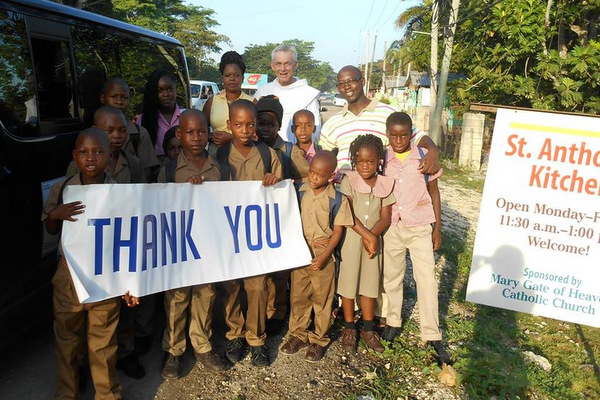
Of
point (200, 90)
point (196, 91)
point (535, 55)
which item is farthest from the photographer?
point (196, 91)

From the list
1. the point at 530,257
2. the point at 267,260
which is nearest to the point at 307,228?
the point at 267,260

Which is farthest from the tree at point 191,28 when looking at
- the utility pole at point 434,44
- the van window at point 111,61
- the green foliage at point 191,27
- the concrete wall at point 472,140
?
the van window at point 111,61

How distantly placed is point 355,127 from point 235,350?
1.87m

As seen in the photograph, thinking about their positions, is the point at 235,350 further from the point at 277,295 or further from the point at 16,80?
the point at 16,80

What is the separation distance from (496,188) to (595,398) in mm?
1533

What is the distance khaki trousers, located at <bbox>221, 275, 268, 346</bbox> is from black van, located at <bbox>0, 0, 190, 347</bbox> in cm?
117

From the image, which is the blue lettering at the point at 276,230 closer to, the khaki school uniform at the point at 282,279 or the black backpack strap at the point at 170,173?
the khaki school uniform at the point at 282,279

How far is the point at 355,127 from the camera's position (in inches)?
139

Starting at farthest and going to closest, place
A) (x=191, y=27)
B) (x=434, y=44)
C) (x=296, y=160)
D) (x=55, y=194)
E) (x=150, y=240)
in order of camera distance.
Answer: (x=191, y=27)
(x=434, y=44)
(x=296, y=160)
(x=150, y=240)
(x=55, y=194)

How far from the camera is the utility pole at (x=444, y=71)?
13.5m

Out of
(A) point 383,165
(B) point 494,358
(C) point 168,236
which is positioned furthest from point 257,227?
(B) point 494,358

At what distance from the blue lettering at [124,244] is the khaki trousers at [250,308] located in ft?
2.40

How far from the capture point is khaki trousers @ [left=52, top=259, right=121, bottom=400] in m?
2.46

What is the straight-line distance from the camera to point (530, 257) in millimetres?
3180
